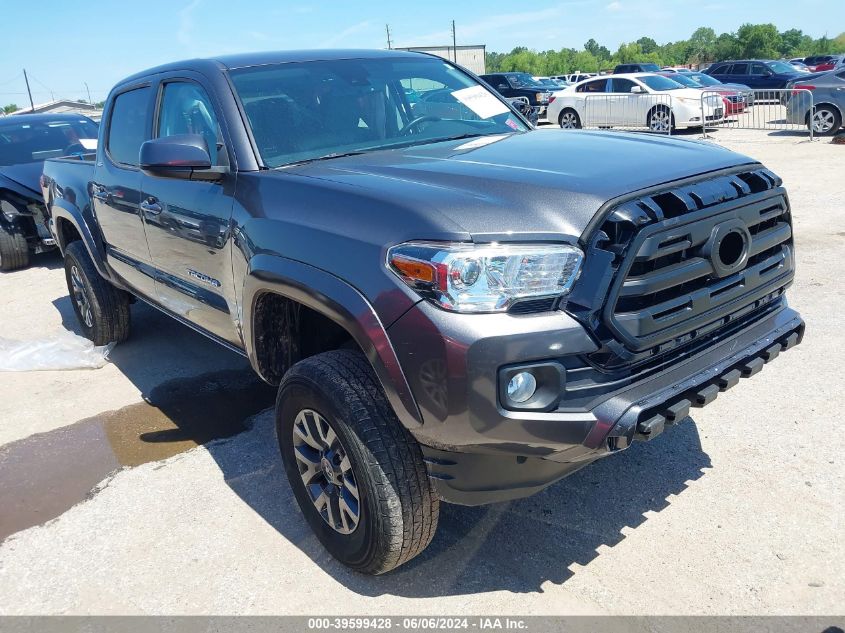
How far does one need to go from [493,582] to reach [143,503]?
1.75 meters

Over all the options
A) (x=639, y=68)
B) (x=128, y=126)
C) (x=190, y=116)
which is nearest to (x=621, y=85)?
(x=639, y=68)

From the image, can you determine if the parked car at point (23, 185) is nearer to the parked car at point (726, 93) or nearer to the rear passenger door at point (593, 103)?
the rear passenger door at point (593, 103)

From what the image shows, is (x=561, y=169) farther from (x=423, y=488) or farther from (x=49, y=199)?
(x=49, y=199)

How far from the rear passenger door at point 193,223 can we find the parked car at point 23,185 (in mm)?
4936

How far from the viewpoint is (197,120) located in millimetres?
3654

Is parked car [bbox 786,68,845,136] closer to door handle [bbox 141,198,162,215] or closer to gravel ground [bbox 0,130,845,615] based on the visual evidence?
gravel ground [bbox 0,130,845,615]

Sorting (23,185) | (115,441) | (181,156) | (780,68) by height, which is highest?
(181,156)

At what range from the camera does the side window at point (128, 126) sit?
4.30 metres

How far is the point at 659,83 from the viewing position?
18.1 metres

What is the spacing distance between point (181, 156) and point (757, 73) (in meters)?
26.1

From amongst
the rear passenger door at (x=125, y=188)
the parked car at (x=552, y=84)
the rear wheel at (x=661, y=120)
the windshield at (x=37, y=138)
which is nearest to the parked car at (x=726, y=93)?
the rear wheel at (x=661, y=120)

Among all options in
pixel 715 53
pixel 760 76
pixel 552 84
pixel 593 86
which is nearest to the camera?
pixel 593 86

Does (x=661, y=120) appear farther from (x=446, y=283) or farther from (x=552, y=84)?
(x=446, y=283)
